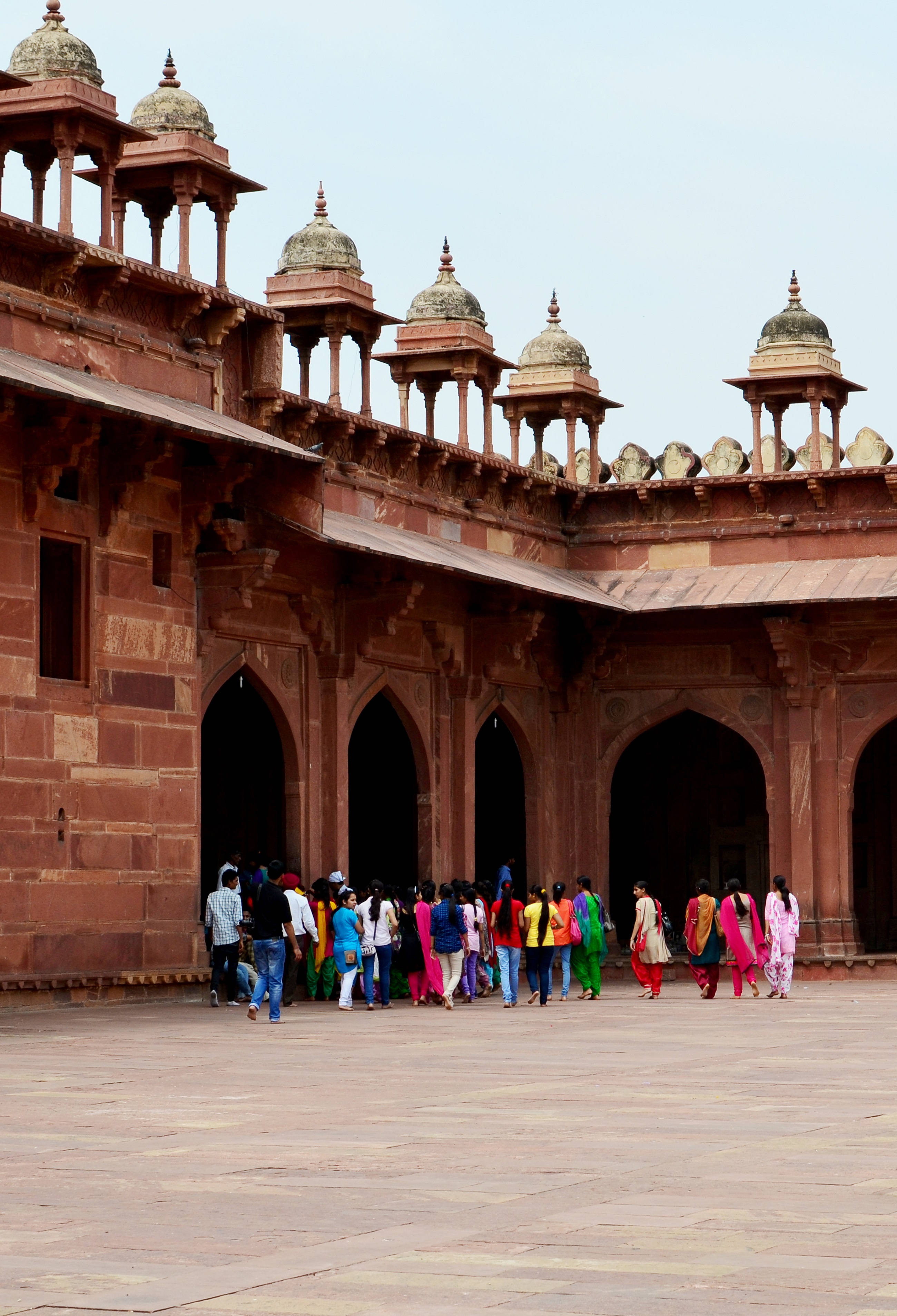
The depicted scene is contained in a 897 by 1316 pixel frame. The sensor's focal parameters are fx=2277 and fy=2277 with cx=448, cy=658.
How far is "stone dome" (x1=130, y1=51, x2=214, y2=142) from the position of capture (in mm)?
18641

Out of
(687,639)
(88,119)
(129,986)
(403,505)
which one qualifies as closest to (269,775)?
(403,505)

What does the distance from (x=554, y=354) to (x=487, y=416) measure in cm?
218

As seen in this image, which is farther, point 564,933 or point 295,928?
point 564,933

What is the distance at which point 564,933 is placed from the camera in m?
18.9

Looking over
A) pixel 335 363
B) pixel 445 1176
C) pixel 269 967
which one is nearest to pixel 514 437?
pixel 335 363

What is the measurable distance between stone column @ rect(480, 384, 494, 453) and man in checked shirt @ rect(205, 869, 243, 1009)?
8.27m

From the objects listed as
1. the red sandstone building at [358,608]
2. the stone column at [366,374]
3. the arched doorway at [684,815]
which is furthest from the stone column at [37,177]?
the arched doorway at [684,815]

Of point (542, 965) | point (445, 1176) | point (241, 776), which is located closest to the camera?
point (445, 1176)

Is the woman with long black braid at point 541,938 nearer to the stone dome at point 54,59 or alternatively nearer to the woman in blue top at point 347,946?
the woman in blue top at point 347,946

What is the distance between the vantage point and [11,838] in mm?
15617

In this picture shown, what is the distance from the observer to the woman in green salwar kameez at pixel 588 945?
741 inches

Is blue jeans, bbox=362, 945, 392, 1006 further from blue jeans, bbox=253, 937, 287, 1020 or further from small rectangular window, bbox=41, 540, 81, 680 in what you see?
small rectangular window, bbox=41, 540, 81, 680

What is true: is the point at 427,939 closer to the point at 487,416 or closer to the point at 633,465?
the point at 487,416

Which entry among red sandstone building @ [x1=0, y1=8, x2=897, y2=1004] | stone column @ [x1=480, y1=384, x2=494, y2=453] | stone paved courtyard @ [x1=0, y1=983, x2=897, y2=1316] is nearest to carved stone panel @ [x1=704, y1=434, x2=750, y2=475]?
red sandstone building @ [x1=0, y1=8, x2=897, y2=1004]
